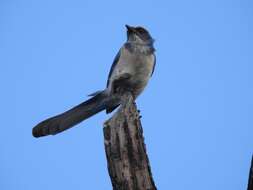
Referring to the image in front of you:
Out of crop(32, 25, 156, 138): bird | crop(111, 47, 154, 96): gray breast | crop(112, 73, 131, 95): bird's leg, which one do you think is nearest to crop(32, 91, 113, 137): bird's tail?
crop(32, 25, 156, 138): bird

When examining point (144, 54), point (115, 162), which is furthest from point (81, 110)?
point (115, 162)

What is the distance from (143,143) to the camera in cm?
398

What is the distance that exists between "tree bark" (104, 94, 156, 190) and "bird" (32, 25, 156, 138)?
64.2 inches

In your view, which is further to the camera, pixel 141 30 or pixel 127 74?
pixel 141 30

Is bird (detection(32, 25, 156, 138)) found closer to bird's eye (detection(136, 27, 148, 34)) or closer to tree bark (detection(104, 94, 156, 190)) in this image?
bird's eye (detection(136, 27, 148, 34))

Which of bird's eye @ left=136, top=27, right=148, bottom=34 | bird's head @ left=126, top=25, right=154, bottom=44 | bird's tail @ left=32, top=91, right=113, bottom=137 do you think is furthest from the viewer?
bird's eye @ left=136, top=27, right=148, bottom=34

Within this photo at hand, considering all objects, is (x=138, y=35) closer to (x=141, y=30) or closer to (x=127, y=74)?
(x=141, y=30)

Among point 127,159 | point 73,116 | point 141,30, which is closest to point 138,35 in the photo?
point 141,30

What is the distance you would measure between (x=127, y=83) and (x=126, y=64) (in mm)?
274

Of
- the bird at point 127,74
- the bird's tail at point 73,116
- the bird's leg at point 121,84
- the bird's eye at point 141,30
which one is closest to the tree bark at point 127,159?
the bird's tail at point 73,116

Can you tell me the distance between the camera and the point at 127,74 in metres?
6.30

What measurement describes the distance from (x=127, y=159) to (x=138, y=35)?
11.3 ft

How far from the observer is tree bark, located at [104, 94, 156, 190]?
3.72 meters

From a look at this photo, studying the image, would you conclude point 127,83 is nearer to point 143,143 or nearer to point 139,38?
point 139,38
